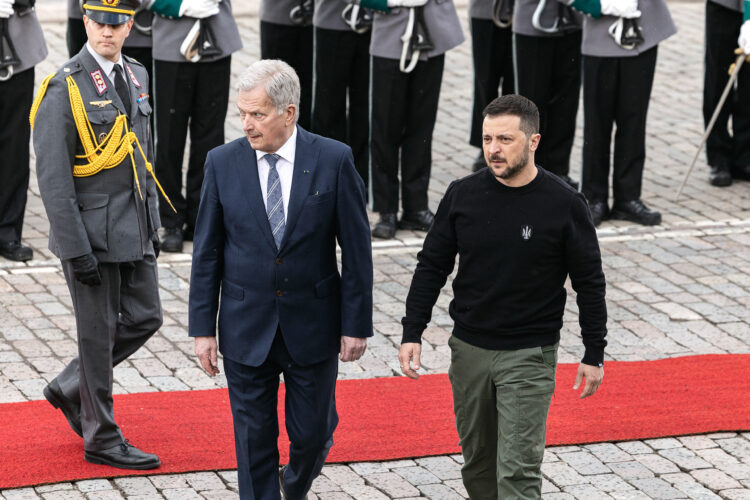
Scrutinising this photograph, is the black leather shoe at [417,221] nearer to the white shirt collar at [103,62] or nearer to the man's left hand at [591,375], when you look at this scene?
the white shirt collar at [103,62]

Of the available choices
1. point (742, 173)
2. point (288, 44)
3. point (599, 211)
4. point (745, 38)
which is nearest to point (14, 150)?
point (288, 44)

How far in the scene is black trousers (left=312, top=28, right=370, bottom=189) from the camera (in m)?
9.51

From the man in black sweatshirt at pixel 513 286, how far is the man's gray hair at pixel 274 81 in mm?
703

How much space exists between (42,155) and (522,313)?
83.4 inches

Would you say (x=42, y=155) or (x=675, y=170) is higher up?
(x=42, y=155)

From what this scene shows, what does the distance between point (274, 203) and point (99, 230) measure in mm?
998

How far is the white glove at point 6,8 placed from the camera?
26.8 ft

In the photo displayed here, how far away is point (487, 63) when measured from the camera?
418 inches

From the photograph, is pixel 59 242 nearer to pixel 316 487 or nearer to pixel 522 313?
pixel 316 487

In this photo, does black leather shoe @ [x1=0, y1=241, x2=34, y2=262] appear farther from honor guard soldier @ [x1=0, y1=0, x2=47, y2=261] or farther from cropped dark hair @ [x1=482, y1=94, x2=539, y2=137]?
cropped dark hair @ [x1=482, y1=94, x2=539, y2=137]

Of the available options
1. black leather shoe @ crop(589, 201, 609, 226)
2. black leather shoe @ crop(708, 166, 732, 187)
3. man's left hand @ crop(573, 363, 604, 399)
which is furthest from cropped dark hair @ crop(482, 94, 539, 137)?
black leather shoe @ crop(708, 166, 732, 187)

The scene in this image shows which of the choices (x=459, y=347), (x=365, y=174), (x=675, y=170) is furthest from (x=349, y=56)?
(x=459, y=347)

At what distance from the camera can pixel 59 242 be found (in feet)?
18.4

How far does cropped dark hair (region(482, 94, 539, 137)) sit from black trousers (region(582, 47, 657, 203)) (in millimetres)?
4613
